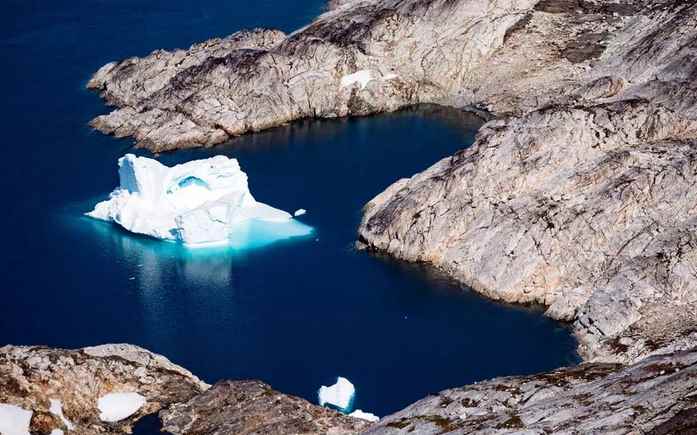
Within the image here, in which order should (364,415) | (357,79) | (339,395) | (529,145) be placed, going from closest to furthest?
(364,415) < (339,395) < (529,145) < (357,79)

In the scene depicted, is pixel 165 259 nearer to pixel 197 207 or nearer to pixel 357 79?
pixel 197 207

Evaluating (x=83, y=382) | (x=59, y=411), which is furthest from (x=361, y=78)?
(x=59, y=411)

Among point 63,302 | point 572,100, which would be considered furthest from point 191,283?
point 572,100

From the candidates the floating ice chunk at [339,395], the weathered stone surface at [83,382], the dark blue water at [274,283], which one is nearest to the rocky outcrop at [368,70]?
the dark blue water at [274,283]

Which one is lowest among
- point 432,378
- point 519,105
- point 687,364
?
point 432,378

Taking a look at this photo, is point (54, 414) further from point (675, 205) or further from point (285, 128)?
point (285, 128)

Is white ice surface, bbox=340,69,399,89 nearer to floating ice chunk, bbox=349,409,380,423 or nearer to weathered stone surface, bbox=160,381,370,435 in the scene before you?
floating ice chunk, bbox=349,409,380,423

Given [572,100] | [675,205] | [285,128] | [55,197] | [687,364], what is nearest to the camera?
[687,364]
